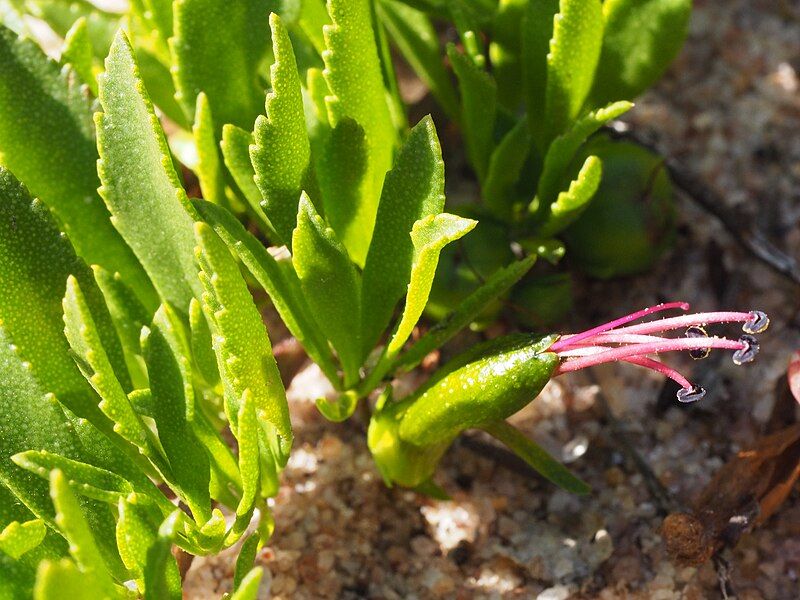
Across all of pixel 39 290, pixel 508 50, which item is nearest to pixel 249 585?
pixel 39 290

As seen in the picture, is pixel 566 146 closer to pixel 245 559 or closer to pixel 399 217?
pixel 399 217

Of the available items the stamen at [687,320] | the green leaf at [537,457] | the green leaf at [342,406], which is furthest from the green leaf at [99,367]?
the stamen at [687,320]

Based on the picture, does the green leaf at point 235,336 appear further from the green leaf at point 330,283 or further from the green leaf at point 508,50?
the green leaf at point 508,50

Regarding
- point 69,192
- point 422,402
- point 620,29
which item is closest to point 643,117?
point 620,29

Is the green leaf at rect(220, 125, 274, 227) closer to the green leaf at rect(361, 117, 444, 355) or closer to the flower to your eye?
the green leaf at rect(361, 117, 444, 355)

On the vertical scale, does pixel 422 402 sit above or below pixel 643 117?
above

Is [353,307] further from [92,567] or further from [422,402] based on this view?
[92,567]

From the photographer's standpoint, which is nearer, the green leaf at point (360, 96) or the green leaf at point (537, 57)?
the green leaf at point (360, 96)
